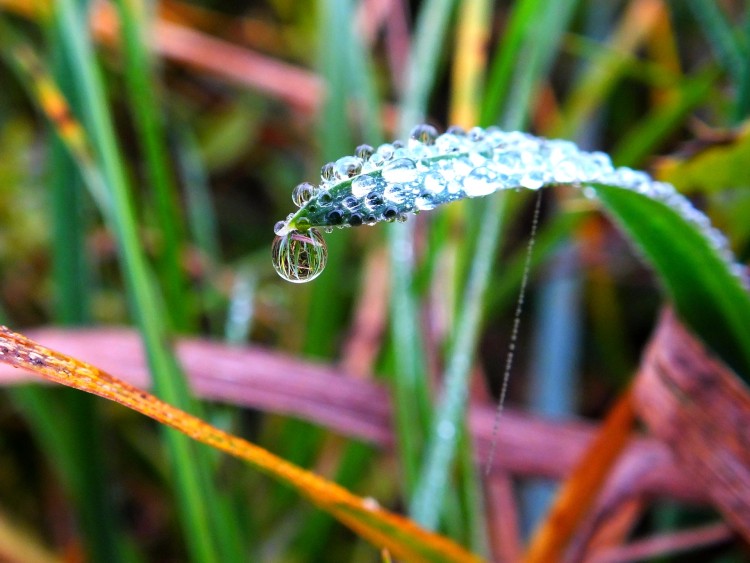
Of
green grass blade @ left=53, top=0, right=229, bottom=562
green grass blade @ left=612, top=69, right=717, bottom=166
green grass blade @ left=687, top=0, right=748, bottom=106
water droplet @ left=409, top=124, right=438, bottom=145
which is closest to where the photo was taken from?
water droplet @ left=409, top=124, right=438, bottom=145

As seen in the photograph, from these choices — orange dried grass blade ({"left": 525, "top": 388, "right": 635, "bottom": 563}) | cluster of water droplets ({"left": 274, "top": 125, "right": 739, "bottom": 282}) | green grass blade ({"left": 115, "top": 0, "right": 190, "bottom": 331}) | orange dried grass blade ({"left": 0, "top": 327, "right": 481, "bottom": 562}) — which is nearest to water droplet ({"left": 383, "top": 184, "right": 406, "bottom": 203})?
cluster of water droplets ({"left": 274, "top": 125, "right": 739, "bottom": 282})

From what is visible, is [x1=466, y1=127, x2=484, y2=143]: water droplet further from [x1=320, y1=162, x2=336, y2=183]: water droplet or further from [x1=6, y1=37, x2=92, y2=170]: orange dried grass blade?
[x1=6, y1=37, x2=92, y2=170]: orange dried grass blade

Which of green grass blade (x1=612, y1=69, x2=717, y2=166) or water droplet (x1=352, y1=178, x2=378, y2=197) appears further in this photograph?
green grass blade (x1=612, y1=69, x2=717, y2=166)

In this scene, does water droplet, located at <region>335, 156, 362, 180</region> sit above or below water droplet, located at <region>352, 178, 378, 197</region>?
above

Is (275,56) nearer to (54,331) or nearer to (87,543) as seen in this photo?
(54,331)

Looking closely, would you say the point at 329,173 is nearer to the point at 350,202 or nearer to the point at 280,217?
the point at 350,202

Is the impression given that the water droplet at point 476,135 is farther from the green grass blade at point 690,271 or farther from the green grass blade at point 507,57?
the green grass blade at point 507,57

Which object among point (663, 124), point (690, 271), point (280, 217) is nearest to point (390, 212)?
point (690, 271)
